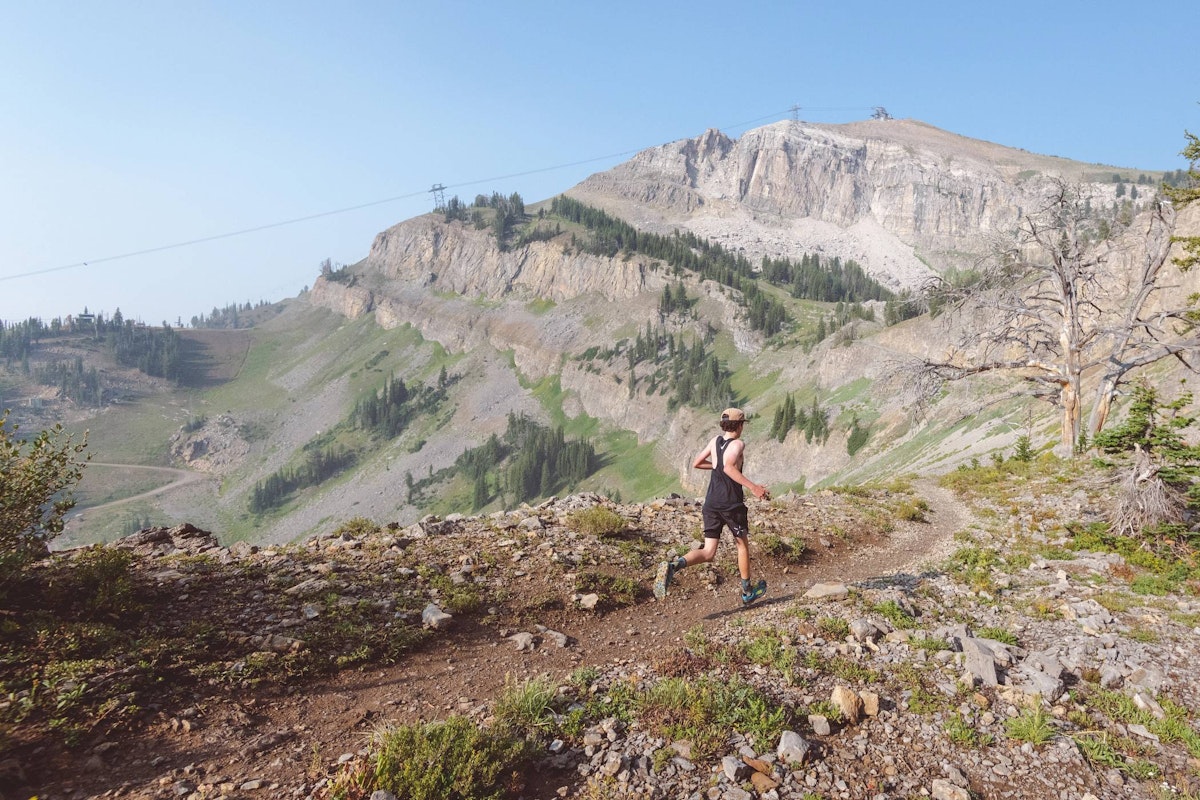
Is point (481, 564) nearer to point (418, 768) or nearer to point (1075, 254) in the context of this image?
point (418, 768)

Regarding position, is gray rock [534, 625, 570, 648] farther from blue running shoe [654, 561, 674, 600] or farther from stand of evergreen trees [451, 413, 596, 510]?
stand of evergreen trees [451, 413, 596, 510]

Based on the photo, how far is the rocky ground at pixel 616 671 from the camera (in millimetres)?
5270

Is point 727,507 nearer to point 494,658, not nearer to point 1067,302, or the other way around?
point 494,658

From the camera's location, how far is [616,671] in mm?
7219

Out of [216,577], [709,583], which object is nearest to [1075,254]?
[709,583]

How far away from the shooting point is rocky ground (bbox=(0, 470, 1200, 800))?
527cm

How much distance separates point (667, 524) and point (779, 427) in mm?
89955

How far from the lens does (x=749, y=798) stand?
4.96m

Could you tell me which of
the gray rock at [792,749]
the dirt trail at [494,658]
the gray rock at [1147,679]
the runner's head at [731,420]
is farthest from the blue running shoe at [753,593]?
the gray rock at [1147,679]

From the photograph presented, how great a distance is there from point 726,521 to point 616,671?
129 inches

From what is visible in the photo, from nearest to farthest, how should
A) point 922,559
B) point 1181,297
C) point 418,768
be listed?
point 418,768 < point 922,559 < point 1181,297

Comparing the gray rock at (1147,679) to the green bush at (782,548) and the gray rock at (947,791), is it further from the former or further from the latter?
the green bush at (782,548)

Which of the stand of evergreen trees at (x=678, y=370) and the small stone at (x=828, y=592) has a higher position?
the small stone at (x=828, y=592)

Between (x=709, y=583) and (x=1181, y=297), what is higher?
(x=1181, y=297)
